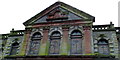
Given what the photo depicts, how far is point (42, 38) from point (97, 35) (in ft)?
21.5

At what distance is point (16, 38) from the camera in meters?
18.5

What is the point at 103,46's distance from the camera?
15.1 m

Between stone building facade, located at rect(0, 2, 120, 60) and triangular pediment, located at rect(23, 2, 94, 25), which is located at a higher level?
triangular pediment, located at rect(23, 2, 94, 25)

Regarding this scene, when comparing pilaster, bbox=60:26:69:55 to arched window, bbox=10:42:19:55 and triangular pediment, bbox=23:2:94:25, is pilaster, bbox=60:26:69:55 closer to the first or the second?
triangular pediment, bbox=23:2:94:25

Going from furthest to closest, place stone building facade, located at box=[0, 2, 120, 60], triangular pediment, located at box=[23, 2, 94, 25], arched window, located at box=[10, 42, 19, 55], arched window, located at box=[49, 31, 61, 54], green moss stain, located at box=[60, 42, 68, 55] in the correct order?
arched window, located at box=[10, 42, 19, 55] → triangular pediment, located at box=[23, 2, 94, 25] → arched window, located at box=[49, 31, 61, 54] → green moss stain, located at box=[60, 42, 68, 55] → stone building facade, located at box=[0, 2, 120, 60]

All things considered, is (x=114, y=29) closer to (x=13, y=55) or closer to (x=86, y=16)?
(x=86, y=16)

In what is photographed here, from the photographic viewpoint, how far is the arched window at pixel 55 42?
1598 cm

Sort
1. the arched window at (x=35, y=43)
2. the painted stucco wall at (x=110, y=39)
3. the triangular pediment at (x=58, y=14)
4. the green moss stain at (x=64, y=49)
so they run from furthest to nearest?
the triangular pediment at (x=58, y=14)
the arched window at (x=35, y=43)
the green moss stain at (x=64, y=49)
the painted stucco wall at (x=110, y=39)

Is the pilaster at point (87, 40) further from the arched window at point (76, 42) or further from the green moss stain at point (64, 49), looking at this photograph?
the green moss stain at point (64, 49)

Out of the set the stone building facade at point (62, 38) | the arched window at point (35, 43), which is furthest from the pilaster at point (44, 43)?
the arched window at point (35, 43)

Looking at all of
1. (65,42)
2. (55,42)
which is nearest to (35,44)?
(55,42)

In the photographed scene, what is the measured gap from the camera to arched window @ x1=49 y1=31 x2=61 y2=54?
15979 millimetres

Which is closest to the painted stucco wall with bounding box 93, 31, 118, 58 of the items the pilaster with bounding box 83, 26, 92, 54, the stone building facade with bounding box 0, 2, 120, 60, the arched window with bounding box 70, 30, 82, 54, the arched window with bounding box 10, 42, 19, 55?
the stone building facade with bounding box 0, 2, 120, 60

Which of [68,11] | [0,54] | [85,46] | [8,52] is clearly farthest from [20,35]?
[85,46]
